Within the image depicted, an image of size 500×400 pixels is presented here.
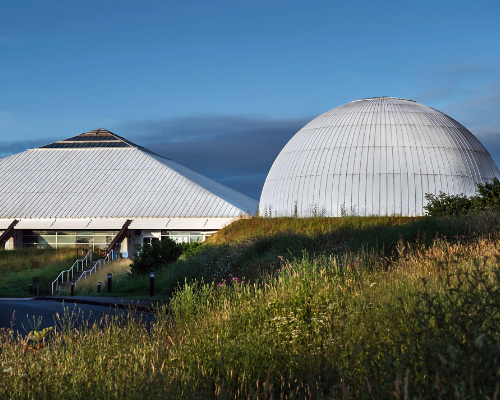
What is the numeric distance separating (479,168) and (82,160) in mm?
43545

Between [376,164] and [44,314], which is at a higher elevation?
[376,164]

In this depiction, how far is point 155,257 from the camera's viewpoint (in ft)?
87.3

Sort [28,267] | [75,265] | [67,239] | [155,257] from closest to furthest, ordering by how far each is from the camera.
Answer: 1. [155,257]
2. [28,267]
3. [75,265]
4. [67,239]

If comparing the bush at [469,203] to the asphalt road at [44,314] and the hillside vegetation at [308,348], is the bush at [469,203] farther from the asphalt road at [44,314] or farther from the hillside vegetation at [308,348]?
the asphalt road at [44,314]

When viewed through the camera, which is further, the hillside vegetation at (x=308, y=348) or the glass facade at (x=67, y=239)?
the glass facade at (x=67, y=239)

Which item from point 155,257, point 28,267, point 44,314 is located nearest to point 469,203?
point 155,257

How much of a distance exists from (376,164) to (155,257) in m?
12.7

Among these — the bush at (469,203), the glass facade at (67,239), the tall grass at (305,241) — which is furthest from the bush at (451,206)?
the glass facade at (67,239)

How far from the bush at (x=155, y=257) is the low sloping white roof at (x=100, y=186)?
53.4ft

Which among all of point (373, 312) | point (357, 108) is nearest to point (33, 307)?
point (373, 312)

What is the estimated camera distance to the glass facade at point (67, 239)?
47.7m

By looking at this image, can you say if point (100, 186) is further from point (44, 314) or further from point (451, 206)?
point (44, 314)

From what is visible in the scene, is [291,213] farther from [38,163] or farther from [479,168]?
[38,163]

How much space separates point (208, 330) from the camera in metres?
7.06
